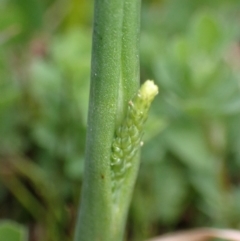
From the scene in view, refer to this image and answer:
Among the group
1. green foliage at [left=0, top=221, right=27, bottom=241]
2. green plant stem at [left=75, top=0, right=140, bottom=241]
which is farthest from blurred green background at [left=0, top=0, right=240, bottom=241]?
green plant stem at [left=75, top=0, right=140, bottom=241]

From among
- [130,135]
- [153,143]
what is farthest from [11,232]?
[153,143]

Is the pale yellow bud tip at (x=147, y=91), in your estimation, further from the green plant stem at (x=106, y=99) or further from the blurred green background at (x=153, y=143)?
the blurred green background at (x=153, y=143)

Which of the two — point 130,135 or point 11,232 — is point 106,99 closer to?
point 130,135

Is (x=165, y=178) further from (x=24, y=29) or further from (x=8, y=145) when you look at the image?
(x=24, y=29)

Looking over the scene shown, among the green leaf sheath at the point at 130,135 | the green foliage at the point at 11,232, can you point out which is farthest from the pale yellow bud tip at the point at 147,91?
the green foliage at the point at 11,232

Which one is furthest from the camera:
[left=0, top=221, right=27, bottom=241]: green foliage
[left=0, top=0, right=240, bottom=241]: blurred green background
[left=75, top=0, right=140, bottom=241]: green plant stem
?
[left=0, top=0, right=240, bottom=241]: blurred green background

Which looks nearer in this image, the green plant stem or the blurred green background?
the green plant stem

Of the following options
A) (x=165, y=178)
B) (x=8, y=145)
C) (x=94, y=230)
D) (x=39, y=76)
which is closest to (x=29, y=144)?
(x=8, y=145)

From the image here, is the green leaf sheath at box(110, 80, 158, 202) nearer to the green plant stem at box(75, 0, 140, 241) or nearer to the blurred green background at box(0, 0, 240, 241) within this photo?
the green plant stem at box(75, 0, 140, 241)
